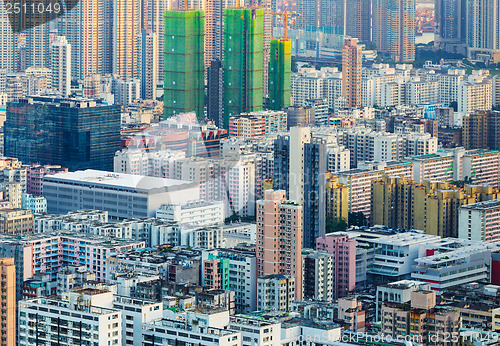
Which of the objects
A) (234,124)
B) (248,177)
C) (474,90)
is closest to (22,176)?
(248,177)

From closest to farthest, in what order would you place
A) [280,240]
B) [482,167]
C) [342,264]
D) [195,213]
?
[280,240] → [342,264] → [195,213] → [482,167]

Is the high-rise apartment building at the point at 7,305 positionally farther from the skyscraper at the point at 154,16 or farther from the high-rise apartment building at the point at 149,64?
the skyscraper at the point at 154,16

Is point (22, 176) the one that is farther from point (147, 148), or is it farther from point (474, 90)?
point (474, 90)

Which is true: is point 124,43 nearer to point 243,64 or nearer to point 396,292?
point 243,64

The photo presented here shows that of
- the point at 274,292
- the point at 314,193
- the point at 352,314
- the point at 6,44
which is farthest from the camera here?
the point at 6,44

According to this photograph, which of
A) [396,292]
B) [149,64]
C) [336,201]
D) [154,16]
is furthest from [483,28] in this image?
[396,292]

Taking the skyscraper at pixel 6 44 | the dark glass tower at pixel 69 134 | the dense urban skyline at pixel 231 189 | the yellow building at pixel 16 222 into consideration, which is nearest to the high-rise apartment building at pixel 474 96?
the dense urban skyline at pixel 231 189
